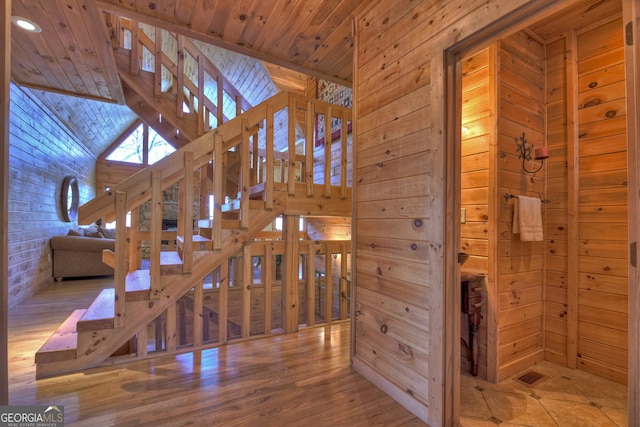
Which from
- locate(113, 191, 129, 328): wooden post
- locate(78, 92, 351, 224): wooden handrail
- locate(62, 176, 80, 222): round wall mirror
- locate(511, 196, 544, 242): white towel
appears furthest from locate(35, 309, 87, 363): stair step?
locate(62, 176, 80, 222): round wall mirror

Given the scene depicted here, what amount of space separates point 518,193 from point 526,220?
0.23 meters

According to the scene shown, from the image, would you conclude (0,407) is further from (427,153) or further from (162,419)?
(427,153)

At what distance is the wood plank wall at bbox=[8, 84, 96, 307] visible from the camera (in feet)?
10.6

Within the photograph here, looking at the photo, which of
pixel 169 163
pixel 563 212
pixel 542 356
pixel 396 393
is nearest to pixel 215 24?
pixel 169 163

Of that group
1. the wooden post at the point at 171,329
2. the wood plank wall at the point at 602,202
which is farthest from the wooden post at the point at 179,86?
the wood plank wall at the point at 602,202

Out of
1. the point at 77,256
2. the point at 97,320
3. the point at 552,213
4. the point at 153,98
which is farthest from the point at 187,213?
the point at 77,256

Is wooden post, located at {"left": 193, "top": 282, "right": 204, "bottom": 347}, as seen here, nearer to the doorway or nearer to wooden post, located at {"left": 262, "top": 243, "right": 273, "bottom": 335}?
wooden post, located at {"left": 262, "top": 243, "right": 273, "bottom": 335}

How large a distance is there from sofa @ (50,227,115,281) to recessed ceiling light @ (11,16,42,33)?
3.27 m

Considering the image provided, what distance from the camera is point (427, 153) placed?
5.14 ft

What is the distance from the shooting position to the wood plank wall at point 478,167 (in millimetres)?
2037

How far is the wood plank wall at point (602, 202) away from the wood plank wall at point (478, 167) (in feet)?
2.57

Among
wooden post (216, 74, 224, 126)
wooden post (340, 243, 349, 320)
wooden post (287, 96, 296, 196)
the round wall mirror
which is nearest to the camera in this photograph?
wooden post (287, 96, 296, 196)

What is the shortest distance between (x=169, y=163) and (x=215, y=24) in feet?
3.74

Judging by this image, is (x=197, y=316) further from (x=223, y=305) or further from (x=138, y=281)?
(x=138, y=281)
